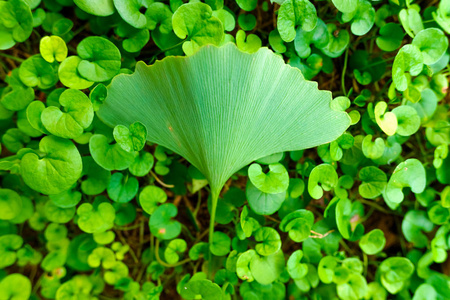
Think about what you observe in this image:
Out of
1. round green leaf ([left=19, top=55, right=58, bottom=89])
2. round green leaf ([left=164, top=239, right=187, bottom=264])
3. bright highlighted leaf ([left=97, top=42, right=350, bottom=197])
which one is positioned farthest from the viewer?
round green leaf ([left=164, top=239, right=187, bottom=264])

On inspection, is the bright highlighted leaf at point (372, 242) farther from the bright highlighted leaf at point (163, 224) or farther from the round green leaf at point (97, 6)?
the round green leaf at point (97, 6)

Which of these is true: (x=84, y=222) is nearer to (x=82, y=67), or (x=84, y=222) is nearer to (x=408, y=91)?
(x=82, y=67)

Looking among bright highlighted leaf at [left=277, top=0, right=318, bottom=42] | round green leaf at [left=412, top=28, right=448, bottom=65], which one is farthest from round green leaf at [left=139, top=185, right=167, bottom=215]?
round green leaf at [left=412, top=28, right=448, bottom=65]

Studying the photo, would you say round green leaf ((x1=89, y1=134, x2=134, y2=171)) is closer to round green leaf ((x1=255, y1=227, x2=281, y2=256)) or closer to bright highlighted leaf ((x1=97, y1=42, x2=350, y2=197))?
bright highlighted leaf ((x1=97, y1=42, x2=350, y2=197))

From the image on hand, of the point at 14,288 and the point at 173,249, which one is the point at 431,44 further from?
the point at 14,288

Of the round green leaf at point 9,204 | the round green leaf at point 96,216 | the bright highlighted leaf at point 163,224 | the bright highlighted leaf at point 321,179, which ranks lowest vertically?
the bright highlighted leaf at point 163,224

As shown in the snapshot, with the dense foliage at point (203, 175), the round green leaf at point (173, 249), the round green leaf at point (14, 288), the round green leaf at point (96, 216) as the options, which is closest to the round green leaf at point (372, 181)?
the dense foliage at point (203, 175)
